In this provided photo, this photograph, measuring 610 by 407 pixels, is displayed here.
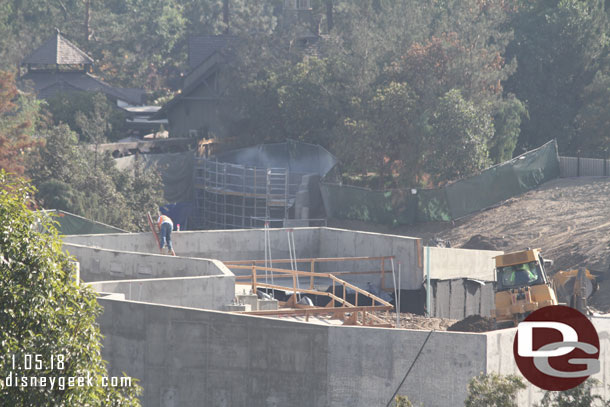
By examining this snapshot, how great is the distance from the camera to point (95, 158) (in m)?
45.4

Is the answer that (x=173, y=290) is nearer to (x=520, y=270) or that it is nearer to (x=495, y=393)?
(x=520, y=270)

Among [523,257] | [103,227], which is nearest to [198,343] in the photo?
[523,257]

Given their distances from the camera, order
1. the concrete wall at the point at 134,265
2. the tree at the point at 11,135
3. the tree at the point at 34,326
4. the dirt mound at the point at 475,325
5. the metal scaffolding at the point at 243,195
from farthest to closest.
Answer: the metal scaffolding at the point at 243,195
the tree at the point at 11,135
the concrete wall at the point at 134,265
the dirt mound at the point at 475,325
the tree at the point at 34,326

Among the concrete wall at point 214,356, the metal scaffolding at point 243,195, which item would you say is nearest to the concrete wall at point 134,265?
the concrete wall at point 214,356

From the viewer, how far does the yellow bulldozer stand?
72.9ft

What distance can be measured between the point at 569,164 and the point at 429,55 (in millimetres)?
8309

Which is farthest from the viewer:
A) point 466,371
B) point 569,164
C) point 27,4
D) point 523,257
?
point 27,4

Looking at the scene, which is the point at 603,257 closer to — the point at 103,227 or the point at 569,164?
the point at 569,164

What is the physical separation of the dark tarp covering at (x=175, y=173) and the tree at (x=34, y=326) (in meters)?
39.0

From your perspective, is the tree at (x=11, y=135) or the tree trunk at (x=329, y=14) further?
the tree trunk at (x=329, y=14)

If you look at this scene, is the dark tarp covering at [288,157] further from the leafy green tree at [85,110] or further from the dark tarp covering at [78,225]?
the dark tarp covering at [78,225]

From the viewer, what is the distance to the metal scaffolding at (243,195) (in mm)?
44625

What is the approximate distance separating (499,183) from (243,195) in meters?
12.0

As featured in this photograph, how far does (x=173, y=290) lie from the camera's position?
22891 mm
